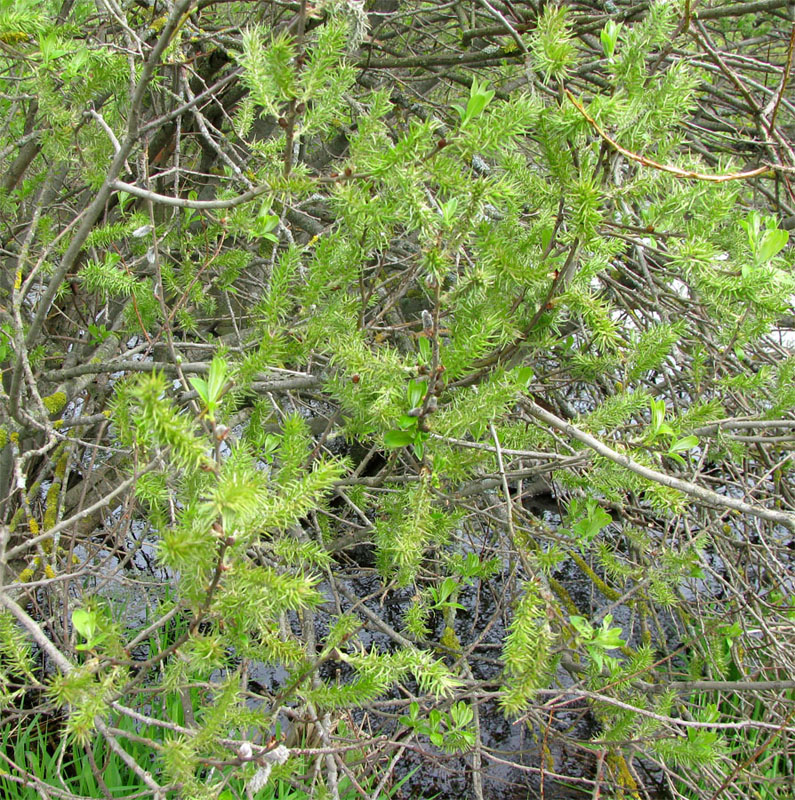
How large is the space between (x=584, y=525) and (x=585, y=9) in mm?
2517

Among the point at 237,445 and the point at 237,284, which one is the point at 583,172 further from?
the point at 237,284


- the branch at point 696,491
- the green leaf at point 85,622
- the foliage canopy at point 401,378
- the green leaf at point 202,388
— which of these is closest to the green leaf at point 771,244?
the foliage canopy at point 401,378

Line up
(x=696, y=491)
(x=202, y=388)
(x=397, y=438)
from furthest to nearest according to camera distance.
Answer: (x=397, y=438)
(x=696, y=491)
(x=202, y=388)

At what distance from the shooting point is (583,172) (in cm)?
132

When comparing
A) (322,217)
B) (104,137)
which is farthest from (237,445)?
(322,217)

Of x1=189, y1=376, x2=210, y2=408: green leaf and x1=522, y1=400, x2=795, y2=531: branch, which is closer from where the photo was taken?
x1=189, y1=376, x2=210, y2=408: green leaf

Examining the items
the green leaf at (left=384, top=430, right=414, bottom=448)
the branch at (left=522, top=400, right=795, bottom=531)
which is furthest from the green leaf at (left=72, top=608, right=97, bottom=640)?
the branch at (left=522, top=400, right=795, bottom=531)

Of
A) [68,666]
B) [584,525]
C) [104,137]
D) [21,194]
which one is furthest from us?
[21,194]

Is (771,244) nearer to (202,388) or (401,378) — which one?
(401,378)

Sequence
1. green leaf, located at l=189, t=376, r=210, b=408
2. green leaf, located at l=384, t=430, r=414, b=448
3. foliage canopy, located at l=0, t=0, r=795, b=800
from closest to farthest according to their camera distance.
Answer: green leaf, located at l=189, t=376, r=210, b=408 → foliage canopy, located at l=0, t=0, r=795, b=800 → green leaf, located at l=384, t=430, r=414, b=448

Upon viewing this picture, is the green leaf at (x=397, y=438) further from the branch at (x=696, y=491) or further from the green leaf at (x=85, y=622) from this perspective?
the green leaf at (x=85, y=622)

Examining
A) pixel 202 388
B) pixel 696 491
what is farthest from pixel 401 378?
pixel 696 491

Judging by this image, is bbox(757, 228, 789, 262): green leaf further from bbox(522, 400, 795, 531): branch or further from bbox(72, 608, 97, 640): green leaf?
bbox(72, 608, 97, 640): green leaf

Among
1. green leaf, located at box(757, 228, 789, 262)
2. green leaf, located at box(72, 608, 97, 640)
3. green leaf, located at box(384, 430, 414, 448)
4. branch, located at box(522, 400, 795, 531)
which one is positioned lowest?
green leaf, located at box(72, 608, 97, 640)
